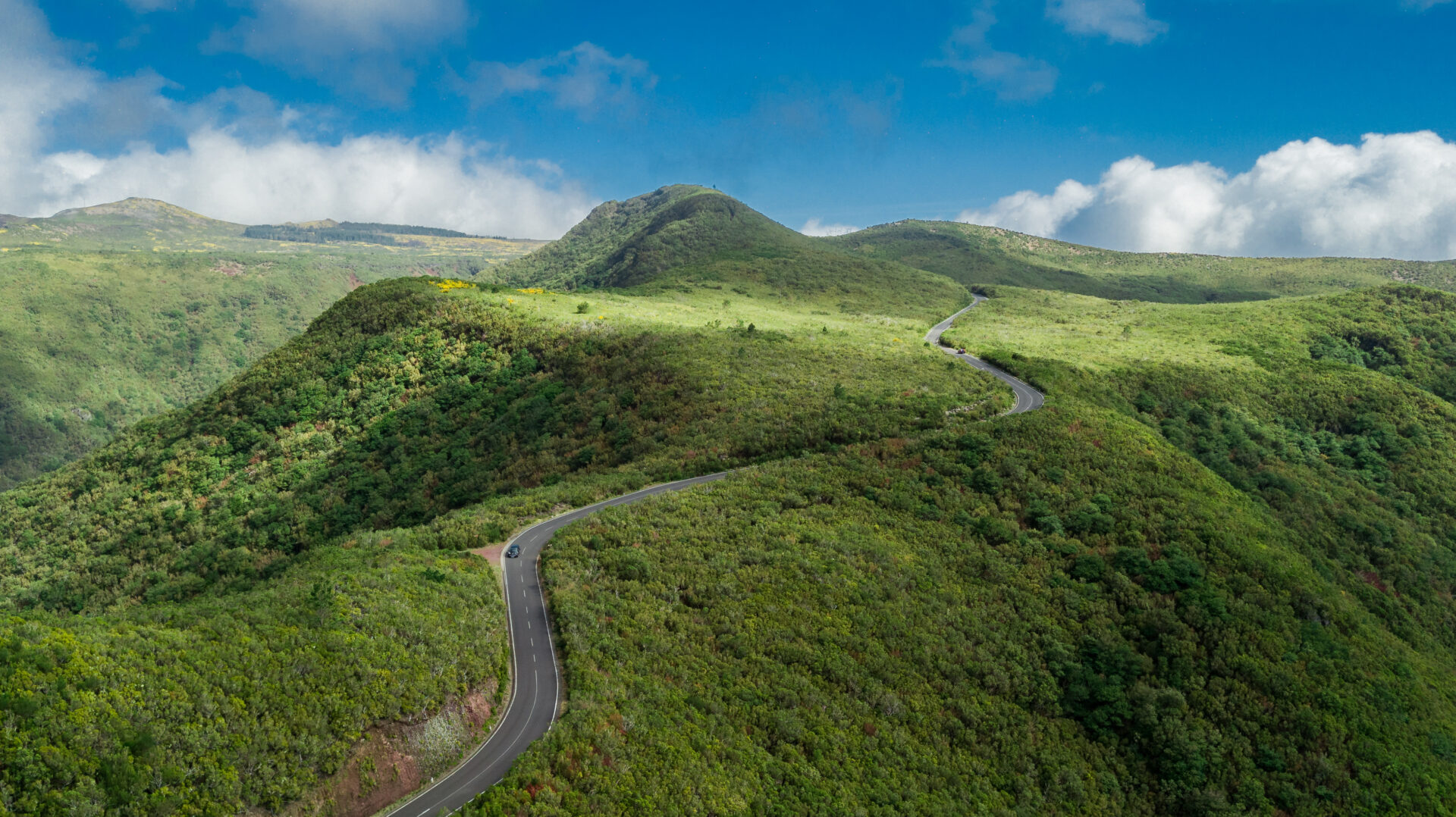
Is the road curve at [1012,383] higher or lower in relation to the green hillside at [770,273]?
lower

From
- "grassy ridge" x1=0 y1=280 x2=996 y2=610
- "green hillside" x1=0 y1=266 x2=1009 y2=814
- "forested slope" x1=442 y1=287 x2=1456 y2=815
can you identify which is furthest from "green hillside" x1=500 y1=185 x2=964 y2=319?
"forested slope" x1=442 y1=287 x2=1456 y2=815

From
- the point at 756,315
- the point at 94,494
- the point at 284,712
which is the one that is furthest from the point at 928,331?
the point at 94,494

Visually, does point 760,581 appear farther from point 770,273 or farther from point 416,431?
point 770,273

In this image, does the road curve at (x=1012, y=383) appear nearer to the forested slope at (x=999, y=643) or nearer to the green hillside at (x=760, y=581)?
the green hillside at (x=760, y=581)

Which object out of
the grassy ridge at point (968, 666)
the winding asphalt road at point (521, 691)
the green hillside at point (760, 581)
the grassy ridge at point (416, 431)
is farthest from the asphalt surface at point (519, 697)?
the grassy ridge at point (416, 431)

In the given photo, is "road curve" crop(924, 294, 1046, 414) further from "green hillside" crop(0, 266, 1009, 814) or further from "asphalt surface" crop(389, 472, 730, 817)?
"asphalt surface" crop(389, 472, 730, 817)

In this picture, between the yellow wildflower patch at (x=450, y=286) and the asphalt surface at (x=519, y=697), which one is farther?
the yellow wildflower patch at (x=450, y=286)
